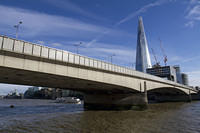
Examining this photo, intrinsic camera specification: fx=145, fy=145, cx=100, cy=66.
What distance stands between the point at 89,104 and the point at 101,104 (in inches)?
185

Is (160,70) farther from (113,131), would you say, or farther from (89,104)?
(113,131)

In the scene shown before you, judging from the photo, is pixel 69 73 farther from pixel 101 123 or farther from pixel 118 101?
pixel 118 101

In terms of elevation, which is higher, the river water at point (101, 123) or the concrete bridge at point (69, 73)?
the concrete bridge at point (69, 73)

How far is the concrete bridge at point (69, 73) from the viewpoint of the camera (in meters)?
16.2

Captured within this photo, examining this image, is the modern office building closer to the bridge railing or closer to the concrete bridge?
the concrete bridge

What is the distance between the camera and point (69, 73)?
21156 millimetres

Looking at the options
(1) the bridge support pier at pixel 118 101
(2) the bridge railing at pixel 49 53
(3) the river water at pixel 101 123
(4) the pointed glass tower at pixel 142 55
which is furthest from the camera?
(4) the pointed glass tower at pixel 142 55

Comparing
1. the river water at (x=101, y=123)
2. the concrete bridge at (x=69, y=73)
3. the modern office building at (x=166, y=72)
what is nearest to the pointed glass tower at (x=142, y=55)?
the modern office building at (x=166, y=72)

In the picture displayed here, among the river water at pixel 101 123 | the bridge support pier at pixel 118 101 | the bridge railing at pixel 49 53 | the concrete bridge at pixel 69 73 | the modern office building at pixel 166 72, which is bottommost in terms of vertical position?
the river water at pixel 101 123

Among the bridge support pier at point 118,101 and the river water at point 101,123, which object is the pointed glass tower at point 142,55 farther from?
the river water at point 101,123

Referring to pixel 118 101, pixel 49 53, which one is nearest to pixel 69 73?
pixel 49 53

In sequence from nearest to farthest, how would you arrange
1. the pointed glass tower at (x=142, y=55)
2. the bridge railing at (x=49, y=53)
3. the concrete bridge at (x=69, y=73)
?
the bridge railing at (x=49, y=53) → the concrete bridge at (x=69, y=73) → the pointed glass tower at (x=142, y=55)

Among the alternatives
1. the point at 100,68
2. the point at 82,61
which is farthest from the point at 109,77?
the point at 82,61

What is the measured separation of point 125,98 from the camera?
3591cm
